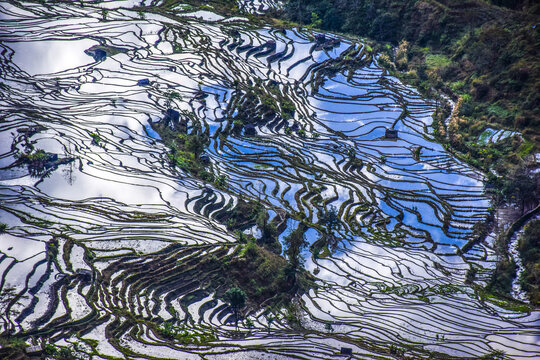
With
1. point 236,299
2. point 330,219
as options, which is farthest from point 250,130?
point 236,299

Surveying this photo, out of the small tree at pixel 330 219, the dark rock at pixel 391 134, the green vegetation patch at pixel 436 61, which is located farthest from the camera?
the green vegetation patch at pixel 436 61

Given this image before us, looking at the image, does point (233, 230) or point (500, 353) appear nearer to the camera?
point (500, 353)

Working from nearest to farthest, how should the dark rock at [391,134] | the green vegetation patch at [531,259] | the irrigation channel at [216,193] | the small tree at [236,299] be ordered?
the irrigation channel at [216,193]
the small tree at [236,299]
the green vegetation patch at [531,259]
the dark rock at [391,134]

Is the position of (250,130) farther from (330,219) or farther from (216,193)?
(330,219)

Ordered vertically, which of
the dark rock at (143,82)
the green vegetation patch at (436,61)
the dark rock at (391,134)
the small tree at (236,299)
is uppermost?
the green vegetation patch at (436,61)

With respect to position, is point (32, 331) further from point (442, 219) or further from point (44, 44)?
point (44, 44)

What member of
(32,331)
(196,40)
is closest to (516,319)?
(32,331)

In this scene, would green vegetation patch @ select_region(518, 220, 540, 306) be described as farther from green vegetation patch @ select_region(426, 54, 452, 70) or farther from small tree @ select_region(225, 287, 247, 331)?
green vegetation patch @ select_region(426, 54, 452, 70)

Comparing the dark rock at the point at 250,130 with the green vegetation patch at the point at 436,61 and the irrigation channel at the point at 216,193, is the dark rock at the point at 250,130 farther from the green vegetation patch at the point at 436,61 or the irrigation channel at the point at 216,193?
the green vegetation patch at the point at 436,61

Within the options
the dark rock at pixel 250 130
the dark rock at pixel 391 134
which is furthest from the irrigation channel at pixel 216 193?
the dark rock at pixel 391 134
